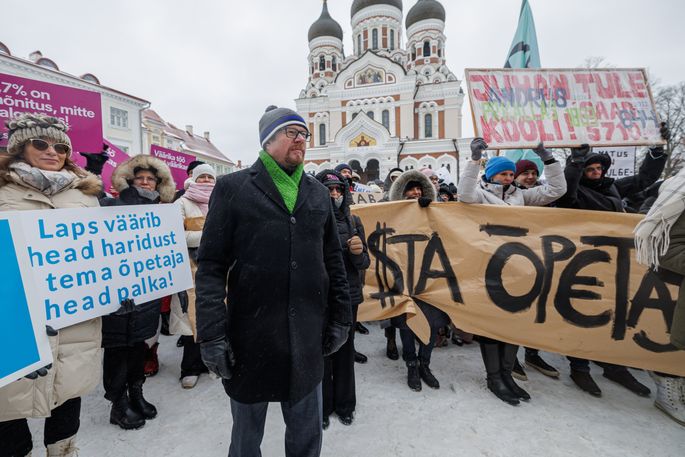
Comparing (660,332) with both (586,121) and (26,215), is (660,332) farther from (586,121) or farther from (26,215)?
(26,215)

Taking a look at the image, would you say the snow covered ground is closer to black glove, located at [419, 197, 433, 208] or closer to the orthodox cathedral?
black glove, located at [419, 197, 433, 208]

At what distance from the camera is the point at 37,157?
188 cm

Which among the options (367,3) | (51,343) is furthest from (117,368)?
(367,3)

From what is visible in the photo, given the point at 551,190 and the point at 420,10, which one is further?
the point at 420,10

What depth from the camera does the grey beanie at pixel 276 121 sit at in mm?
1636

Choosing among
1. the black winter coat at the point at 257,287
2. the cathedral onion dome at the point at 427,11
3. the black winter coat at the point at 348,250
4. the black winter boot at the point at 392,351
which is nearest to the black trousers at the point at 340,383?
the black winter coat at the point at 348,250

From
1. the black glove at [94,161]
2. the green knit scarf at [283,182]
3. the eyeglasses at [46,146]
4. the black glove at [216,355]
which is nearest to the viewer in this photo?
the black glove at [216,355]

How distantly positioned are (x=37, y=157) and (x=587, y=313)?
13.7ft

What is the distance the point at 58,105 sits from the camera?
11.3 ft

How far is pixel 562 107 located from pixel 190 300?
13.5 feet

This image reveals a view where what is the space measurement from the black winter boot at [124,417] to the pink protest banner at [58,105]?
2747 mm

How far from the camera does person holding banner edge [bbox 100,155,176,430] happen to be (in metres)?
2.35

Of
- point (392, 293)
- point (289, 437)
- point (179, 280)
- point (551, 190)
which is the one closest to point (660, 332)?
point (551, 190)

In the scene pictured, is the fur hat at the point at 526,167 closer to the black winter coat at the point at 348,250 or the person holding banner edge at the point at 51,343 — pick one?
the black winter coat at the point at 348,250
